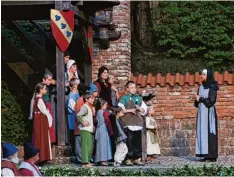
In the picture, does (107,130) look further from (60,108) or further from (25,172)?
(25,172)

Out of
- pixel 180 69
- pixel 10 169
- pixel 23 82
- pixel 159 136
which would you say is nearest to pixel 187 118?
pixel 159 136

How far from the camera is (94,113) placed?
12.5m

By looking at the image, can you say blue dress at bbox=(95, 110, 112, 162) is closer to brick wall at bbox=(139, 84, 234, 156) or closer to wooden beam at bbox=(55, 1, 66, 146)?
wooden beam at bbox=(55, 1, 66, 146)

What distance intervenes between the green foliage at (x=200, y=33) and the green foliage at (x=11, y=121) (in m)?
6.01

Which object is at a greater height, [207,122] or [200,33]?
[200,33]

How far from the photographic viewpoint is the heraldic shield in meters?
13.4

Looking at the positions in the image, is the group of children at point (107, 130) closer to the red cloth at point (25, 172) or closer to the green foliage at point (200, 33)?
the red cloth at point (25, 172)

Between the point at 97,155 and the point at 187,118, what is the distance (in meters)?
4.55

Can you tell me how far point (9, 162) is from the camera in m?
8.39

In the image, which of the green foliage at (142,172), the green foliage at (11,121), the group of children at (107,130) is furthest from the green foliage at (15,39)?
the green foliage at (142,172)

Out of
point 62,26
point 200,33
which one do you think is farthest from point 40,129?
A: point 200,33

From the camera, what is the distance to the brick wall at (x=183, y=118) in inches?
641

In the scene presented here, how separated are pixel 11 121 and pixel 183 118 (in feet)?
14.3

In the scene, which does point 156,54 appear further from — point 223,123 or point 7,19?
point 7,19
